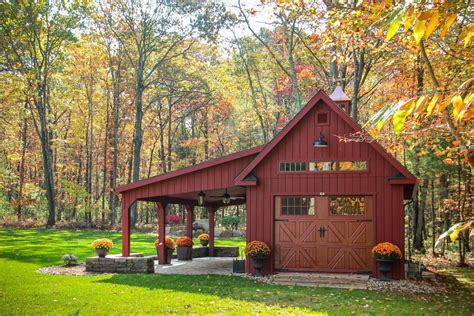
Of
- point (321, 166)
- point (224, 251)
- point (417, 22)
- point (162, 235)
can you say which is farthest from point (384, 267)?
point (417, 22)

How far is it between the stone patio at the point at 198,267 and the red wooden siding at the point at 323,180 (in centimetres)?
192

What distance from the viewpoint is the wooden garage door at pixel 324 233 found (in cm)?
1350

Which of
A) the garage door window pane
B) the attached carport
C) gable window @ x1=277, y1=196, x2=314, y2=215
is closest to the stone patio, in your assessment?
the attached carport

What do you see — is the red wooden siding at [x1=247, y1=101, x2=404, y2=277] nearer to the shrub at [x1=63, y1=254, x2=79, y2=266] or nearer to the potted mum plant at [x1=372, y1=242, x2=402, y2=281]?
the potted mum plant at [x1=372, y1=242, x2=402, y2=281]

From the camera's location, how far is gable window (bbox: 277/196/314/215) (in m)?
13.9

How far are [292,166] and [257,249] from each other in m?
2.50

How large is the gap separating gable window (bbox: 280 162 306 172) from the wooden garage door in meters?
0.78

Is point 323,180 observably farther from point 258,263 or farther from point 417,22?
point 417,22

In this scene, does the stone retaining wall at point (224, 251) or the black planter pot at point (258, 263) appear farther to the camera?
the stone retaining wall at point (224, 251)

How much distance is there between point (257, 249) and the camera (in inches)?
528

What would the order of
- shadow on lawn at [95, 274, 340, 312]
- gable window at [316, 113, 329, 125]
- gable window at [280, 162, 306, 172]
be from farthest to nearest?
gable window at [280, 162, 306, 172], gable window at [316, 113, 329, 125], shadow on lawn at [95, 274, 340, 312]

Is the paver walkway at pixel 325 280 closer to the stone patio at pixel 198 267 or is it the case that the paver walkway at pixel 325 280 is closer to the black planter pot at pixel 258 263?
the black planter pot at pixel 258 263

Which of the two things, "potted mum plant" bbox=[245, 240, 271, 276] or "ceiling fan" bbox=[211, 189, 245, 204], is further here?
"ceiling fan" bbox=[211, 189, 245, 204]

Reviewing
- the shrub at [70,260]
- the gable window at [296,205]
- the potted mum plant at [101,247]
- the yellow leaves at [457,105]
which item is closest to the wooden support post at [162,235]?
the potted mum plant at [101,247]
